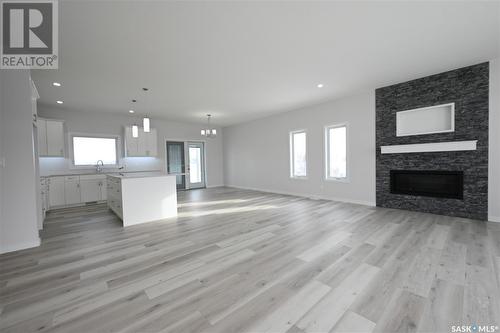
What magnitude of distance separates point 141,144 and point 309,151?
571 cm

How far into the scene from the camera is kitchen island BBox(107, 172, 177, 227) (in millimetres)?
3881

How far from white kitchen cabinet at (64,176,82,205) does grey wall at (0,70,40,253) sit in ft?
10.4

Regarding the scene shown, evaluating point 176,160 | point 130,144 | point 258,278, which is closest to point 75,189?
point 130,144

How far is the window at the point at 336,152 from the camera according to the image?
5.57m

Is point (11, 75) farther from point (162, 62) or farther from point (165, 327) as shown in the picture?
point (165, 327)

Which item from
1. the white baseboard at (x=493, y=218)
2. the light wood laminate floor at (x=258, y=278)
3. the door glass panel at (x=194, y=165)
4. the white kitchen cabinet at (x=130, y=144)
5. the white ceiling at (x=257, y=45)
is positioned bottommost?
the light wood laminate floor at (x=258, y=278)

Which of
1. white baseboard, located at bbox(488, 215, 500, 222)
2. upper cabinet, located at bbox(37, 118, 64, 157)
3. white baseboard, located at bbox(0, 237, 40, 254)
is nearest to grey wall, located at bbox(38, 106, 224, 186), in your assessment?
upper cabinet, located at bbox(37, 118, 64, 157)

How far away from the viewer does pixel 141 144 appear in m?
7.07

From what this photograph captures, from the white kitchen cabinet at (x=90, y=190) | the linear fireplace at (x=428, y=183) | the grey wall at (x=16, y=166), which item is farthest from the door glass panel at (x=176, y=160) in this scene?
the linear fireplace at (x=428, y=183)

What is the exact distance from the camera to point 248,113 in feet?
23.2

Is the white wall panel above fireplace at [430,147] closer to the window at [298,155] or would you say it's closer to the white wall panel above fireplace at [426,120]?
the white wall panel above fireplace at [426,120]

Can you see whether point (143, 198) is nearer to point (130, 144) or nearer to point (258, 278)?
point (258, 278)

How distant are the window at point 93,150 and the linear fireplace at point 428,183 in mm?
8272

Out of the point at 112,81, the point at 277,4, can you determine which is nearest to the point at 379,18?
the point at 277,4
